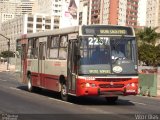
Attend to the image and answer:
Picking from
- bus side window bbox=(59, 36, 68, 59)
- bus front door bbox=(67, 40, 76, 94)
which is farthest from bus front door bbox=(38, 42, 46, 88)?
bus front door bbox=(67, 40, 76, 94)

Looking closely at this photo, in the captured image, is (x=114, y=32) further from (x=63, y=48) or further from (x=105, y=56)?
(x=63, y=48)

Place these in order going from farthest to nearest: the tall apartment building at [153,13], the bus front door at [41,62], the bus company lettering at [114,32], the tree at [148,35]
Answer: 1. the tall apartment building at [153,13]
2. the tree at [148,35]
3. the bus front door at [41,62]
4. the bus company lettering at [114,32]

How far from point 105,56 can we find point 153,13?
573 ft

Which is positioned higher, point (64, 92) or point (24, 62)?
point (24, 62)

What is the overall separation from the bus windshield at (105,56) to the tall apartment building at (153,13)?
17114 cm

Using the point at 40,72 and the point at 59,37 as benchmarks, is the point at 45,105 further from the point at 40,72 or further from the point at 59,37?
the point at 40,72

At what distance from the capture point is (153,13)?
622 feet

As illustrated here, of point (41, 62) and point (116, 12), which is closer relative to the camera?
point (41, 62)

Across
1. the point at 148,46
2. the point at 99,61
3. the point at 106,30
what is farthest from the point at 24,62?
the point at 148,46

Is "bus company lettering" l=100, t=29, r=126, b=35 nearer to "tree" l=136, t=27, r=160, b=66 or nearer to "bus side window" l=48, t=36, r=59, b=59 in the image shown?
"bus side window" l=48, t=36, r=59, b=59

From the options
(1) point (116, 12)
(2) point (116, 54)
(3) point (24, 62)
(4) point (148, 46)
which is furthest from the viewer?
(1) point (116, 12)

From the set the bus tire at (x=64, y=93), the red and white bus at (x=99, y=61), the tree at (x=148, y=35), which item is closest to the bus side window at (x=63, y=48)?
the red and white bus at (x=99, y=61)

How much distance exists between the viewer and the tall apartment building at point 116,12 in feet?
586

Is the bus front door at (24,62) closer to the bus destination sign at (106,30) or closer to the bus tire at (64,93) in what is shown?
the bus tire at (64,93)
